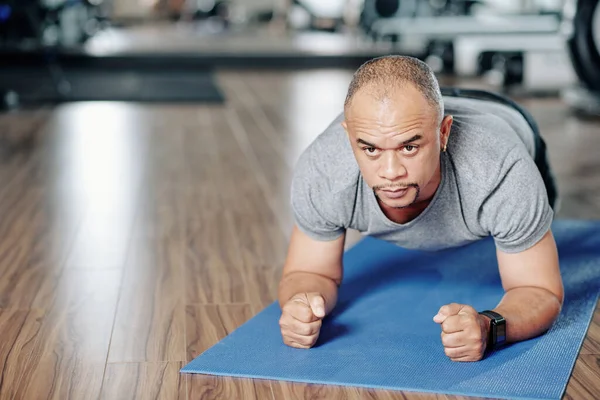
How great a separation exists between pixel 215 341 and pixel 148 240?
33.1 inches

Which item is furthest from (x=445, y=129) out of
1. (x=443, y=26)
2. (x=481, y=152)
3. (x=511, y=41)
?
(x=443, y=26)

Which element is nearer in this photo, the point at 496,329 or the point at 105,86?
the point at 496,329

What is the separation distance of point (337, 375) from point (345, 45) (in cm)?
805

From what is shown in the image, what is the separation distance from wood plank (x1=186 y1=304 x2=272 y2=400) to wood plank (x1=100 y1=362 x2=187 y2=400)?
0.03 metres

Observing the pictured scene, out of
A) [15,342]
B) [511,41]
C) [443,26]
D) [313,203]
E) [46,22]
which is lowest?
[443,26]

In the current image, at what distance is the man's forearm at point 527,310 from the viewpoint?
1.61 m

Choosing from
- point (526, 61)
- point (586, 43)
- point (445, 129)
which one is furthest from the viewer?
point (526, 61)

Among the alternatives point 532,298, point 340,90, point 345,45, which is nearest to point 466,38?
point 340,90

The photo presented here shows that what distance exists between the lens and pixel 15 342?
1.73 meters

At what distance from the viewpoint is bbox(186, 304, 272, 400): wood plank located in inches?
58.2

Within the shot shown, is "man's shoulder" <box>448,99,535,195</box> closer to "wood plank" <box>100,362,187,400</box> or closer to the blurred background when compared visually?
"wood plank" <box>100,362,187,400</box>

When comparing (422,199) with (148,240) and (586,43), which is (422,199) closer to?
(148,240)

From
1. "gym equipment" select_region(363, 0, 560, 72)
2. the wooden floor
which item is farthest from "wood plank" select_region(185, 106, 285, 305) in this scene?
"gym equipment" select_region(363, 0, 560, 72)

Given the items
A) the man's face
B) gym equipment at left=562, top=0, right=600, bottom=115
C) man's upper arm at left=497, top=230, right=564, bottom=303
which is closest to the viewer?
the man's face
